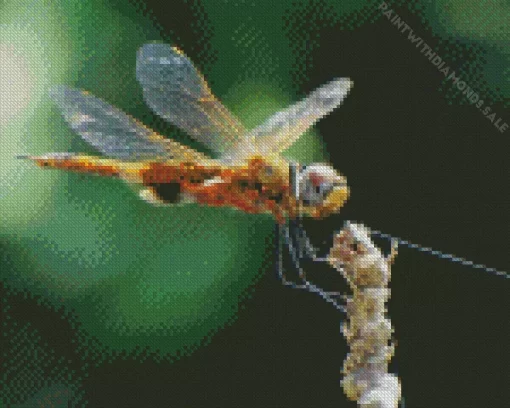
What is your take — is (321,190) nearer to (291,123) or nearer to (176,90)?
(291,123)

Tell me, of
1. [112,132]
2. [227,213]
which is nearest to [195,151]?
[112,132]

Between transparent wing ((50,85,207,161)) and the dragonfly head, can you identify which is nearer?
the dragonfly head

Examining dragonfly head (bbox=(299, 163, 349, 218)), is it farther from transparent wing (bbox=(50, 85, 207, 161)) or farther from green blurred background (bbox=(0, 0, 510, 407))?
green blurred background (bbox=(0, 0, 510, 407))

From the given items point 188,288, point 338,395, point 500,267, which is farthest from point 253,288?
point 500,267

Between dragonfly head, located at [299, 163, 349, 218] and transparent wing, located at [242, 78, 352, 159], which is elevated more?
transparent wing, located at [242, 78, 352, 159]

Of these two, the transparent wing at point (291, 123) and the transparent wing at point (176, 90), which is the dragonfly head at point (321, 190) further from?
the transparent wing at point (176, 90)

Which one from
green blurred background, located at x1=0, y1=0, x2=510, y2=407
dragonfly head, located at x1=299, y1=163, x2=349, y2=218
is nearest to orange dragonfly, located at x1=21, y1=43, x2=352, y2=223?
dragonfly head, located at x1=299, y1=163, x2=349, y2=218
